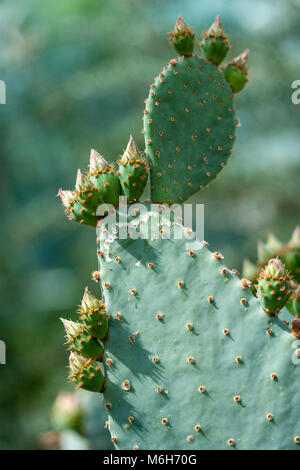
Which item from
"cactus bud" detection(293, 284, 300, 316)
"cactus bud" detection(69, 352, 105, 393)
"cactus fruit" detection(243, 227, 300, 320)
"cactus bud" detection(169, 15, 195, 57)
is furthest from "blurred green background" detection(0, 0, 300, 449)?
"cactus bud" detection(69, 352, 105, 393)

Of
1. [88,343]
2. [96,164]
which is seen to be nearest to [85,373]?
[88,343]

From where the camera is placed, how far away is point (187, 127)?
1749 mm

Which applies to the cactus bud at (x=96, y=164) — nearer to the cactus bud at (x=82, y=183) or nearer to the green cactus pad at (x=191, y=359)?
the cactus bud at (x=82, y=183)

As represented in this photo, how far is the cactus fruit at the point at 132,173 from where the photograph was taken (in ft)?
Answer: 5.22

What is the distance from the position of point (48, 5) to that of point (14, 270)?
10.6ft

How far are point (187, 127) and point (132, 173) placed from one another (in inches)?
10.0

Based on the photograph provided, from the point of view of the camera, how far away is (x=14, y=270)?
6184mm

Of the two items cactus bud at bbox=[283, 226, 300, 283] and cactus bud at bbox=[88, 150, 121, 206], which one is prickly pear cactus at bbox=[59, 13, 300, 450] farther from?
cactus bud at bbox=[283, 226, 300, 283]

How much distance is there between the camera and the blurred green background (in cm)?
479

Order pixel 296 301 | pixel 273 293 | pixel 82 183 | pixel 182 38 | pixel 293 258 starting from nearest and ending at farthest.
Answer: pixel 273 293 → pixel 82 183 → pixel 296 301 → pixel 182 38 → pixel 293 258

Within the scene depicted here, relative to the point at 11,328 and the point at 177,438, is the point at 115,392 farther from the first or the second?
the point at 11,328

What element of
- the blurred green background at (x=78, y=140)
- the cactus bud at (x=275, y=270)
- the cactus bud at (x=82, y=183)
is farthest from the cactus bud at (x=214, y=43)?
the blurred green background at (x=78, y=140)

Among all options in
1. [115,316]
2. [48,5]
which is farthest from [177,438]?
[48,5]

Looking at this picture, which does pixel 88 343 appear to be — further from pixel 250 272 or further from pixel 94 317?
pixel 250 272
